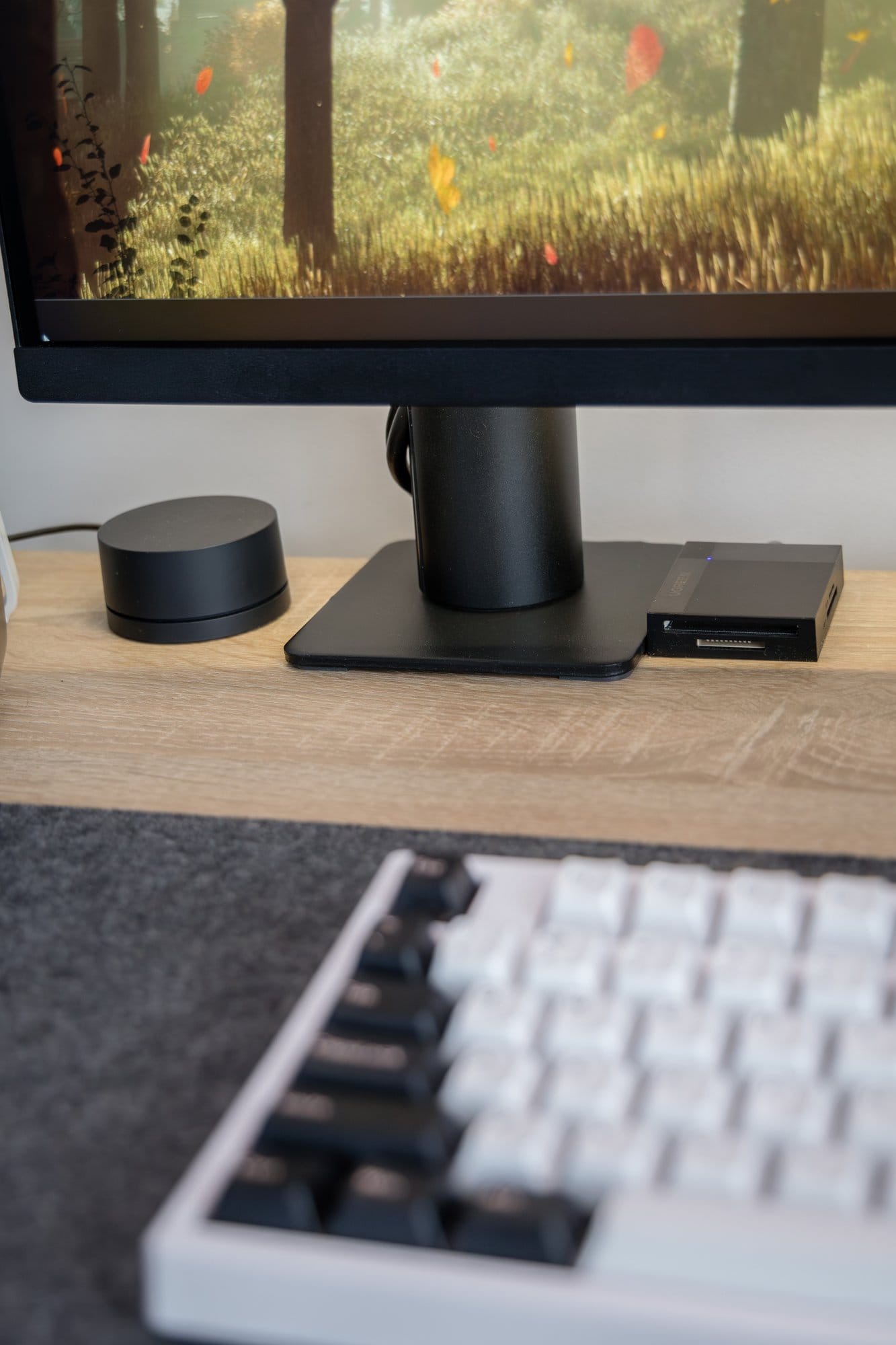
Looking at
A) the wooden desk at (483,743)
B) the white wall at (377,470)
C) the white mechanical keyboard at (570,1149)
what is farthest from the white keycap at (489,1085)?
the white wall at (377,470)

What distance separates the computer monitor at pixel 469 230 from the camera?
57 centimetres

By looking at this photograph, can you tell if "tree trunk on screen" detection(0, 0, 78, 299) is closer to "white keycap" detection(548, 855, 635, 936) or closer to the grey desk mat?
the grey desk mat

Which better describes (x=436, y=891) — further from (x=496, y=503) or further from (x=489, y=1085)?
(x=496, y=503)

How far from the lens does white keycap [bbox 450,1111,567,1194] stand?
0.97ft

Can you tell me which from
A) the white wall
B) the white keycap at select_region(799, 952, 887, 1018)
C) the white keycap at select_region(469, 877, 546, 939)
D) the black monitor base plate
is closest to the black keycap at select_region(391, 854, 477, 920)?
the white keycap at select_region(469, 877, 546, 939)

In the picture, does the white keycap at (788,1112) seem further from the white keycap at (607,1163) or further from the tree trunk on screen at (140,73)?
the tree trunk on screen at (140,73)

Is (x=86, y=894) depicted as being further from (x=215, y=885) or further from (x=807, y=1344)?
(x=807, y=1344)

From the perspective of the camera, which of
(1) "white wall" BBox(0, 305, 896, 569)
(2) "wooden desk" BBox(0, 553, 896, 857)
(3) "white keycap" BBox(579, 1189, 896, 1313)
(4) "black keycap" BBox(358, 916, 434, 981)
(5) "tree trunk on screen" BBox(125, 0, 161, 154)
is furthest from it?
(1) "white wall" BBox(0, 305, 896, 569)

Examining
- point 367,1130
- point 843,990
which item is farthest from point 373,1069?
point 843,990

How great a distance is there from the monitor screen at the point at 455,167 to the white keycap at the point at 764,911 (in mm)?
300

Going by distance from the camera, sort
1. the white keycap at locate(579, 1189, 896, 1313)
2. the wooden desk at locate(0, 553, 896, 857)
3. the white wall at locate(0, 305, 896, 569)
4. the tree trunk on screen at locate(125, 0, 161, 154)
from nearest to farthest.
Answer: the white keycap at locate(579, 1189, 896, 1313)
the wooden desk at locate(0, 553, 896, 857)
the tree trunk on screen at locate(125, 0, 161, 154)
the white wall at locate(0, 305, 896, 569)

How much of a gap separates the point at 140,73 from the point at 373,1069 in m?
0.51

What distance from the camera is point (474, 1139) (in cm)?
30

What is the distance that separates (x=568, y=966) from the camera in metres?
0.35
